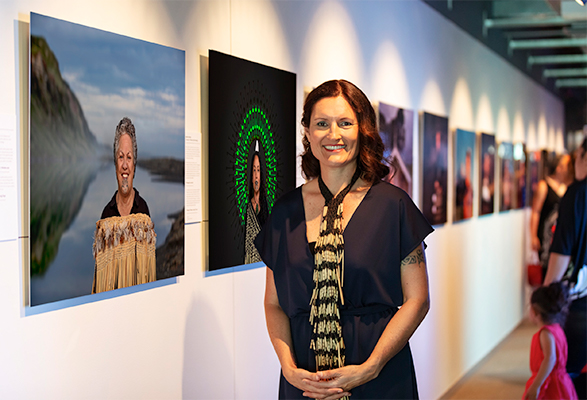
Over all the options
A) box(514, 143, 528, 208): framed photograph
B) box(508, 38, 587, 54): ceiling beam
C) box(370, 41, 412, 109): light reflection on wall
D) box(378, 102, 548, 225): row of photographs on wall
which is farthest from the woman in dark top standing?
box(514, 143, 528, 208): framed photograph

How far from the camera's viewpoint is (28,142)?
6.34ft

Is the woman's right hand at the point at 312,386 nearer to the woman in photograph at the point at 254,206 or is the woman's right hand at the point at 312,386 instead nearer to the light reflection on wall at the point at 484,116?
the woman in photograph at the point at 254,206

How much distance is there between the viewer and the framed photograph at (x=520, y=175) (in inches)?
315

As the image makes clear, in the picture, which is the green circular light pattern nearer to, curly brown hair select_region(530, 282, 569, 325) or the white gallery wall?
the white gallery wall

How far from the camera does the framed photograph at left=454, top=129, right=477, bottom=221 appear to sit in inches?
222

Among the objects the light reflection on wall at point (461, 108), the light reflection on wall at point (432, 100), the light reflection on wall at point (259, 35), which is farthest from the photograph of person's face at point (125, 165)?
the light reflection on wall at point (461, 108)

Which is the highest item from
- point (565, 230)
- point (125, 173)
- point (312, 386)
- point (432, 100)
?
point (432, 100)

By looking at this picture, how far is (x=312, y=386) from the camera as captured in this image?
2.05 metres

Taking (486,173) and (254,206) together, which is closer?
(254,206)

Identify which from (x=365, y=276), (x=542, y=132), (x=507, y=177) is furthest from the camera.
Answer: (x=542, y=132)

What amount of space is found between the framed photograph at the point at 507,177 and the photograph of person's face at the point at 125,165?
576 centimetres

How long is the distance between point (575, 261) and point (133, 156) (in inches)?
140

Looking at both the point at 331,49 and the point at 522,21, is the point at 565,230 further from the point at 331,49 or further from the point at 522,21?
the point at 522,21

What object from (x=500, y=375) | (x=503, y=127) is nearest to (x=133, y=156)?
(x=500, y=375)
